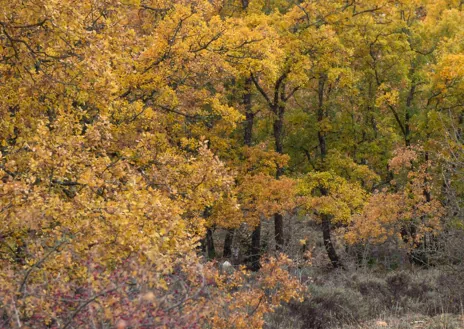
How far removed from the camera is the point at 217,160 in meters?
9.36

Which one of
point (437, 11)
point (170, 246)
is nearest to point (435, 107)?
point (437, 11)

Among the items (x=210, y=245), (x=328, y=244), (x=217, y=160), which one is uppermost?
(x=217, y=160)

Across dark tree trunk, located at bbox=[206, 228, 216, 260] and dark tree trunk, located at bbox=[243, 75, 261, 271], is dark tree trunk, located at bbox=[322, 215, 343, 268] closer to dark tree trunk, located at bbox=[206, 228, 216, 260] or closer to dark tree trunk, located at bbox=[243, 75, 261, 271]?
dark tree trunk, located at bbox=[243, 75, 261, 271]

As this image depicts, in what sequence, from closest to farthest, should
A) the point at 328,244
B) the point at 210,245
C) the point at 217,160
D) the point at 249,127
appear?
1. the point at 217,160
2. the point at 249,127
3. the point at 210,245
4. the point at 328,244

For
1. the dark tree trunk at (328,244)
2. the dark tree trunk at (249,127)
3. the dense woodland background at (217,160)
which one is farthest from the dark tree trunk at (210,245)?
the dark tree trunk at (328,244)

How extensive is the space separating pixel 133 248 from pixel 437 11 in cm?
2827

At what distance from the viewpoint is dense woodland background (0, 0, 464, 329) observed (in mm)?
5777

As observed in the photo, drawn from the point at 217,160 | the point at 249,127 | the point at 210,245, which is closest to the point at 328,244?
the point at 210,245

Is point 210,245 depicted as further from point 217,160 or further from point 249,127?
point 217,160

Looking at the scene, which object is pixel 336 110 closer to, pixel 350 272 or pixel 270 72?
pixel 350 272

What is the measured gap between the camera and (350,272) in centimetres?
2052

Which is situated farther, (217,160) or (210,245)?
(210,245)

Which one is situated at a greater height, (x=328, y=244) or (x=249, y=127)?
(x=249, y=127)

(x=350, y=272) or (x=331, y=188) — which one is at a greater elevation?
(x=331, y=188)
